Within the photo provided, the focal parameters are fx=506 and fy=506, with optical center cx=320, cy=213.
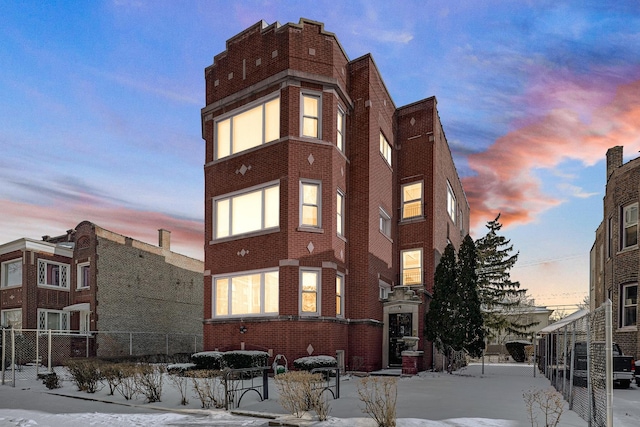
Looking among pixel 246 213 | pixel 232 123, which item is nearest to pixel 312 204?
pixel 246 213

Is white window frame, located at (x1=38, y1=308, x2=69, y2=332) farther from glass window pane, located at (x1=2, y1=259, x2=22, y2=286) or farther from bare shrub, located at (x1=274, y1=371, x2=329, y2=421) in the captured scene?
bare shrub, located at (x1=274, y1=371, x2=329, y2=421)

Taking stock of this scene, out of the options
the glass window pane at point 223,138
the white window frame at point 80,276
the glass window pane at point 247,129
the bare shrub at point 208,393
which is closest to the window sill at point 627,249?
the glass window pane at point 247,129

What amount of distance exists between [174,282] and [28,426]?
27.9 m

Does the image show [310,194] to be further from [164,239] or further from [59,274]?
[59,274]

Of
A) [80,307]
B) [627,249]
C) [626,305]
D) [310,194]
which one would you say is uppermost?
[310,194]

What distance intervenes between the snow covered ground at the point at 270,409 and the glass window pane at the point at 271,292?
4.17 m

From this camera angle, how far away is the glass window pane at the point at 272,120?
19172 millimetres

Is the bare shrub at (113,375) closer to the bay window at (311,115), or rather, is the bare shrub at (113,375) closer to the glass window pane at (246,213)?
the glass window pane at (246,213)

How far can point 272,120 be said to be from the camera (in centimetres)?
1934

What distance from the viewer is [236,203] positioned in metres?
20.0

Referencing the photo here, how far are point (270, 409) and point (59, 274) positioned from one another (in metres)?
27.2

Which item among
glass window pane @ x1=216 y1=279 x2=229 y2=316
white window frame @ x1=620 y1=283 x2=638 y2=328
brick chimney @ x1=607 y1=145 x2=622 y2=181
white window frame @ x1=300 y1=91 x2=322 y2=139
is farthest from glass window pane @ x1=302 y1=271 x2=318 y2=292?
brick chimney @ x1=607 y1=145 x2=622 y2=181

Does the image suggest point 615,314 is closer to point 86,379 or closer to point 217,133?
point 217,133

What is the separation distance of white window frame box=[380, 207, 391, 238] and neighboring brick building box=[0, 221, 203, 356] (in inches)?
727
